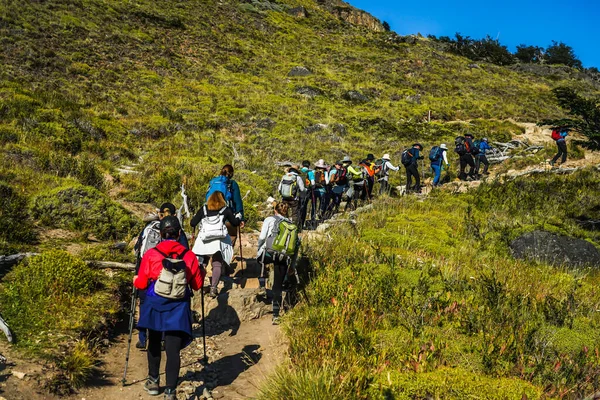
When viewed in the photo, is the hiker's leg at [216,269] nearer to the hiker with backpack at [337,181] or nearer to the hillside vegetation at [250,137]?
the hillside vegetation at [250,137]

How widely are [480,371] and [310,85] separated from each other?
34887 millimetres

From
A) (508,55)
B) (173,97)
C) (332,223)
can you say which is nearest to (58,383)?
(332,223)

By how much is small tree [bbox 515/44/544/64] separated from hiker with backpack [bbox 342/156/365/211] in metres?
74.7

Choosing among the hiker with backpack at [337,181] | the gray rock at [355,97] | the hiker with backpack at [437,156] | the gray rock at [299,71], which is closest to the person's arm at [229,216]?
the hiker with backpack at [337,181]

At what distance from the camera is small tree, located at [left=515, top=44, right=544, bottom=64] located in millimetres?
75000

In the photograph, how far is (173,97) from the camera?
28.1 m

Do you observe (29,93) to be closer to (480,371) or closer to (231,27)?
(480,371)

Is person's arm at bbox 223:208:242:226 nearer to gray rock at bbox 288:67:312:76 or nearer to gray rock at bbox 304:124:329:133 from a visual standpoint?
gray rock at bbox 304:124:329:133

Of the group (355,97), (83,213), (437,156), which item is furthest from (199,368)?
(355,97)

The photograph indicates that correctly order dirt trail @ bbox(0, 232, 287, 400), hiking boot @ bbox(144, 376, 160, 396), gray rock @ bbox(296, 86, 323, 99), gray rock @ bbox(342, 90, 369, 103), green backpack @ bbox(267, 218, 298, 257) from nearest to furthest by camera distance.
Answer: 1. dirt trail @ bbox(0, 232, 287, 400)
2. hiking boot @ bbox(144, 376, 160, 396)
3. green backpack @ bbox(267, 218, 298, 257)
4. gray rock @ bbox(296, 86, 323, 99)
5. gray rock @ bbox(342, 90, 369, 103)

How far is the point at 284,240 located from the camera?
591 cm

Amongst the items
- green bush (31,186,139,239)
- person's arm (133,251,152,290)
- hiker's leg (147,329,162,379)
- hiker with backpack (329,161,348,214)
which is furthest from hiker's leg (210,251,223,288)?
hiker with backpack (329,161,348,214)

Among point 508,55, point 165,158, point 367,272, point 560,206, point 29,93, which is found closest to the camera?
point 367,272

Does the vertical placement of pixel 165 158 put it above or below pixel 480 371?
above
